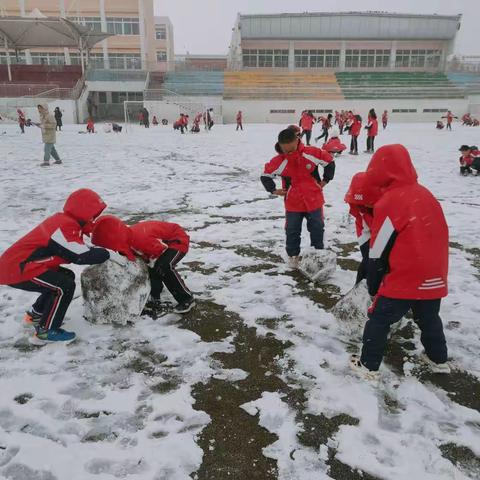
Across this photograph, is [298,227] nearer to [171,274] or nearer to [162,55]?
[171,274]

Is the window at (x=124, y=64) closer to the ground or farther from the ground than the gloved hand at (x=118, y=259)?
farther from the ground

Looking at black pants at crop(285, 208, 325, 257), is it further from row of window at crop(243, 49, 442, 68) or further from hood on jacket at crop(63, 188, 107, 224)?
row of window at crop(243, 49, 442, 68)

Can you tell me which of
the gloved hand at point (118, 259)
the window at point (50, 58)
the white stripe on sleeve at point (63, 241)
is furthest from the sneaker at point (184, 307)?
the window at point (50, 58)

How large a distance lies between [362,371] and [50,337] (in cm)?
235

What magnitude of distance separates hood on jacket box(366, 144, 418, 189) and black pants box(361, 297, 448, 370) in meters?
0.73

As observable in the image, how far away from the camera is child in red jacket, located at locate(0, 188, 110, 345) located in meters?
3.07

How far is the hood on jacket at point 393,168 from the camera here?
2.55m

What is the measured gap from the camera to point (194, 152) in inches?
575

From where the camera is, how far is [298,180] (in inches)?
176

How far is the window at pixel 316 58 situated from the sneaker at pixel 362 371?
4901 centimetres

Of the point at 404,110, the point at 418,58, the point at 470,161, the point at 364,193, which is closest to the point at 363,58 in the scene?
the point at 418,58

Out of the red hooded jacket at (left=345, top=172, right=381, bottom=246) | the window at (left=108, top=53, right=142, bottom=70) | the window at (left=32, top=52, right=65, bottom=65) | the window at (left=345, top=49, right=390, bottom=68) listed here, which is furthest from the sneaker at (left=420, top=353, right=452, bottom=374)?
the window at (left=345, top=49, right=390, bottom=68)

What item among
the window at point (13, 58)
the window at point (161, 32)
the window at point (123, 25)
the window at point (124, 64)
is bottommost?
the window at point (124, 64)

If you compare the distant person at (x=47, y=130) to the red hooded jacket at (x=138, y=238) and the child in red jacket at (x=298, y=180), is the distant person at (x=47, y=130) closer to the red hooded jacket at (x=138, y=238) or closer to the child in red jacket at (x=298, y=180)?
the child in red jacket at (x=298, y=180)
